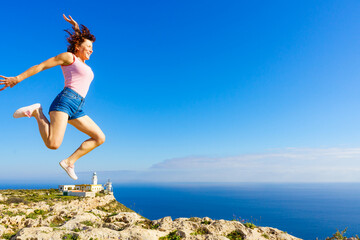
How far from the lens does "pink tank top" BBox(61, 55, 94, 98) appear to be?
15.0 feet

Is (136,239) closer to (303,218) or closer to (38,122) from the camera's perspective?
(38,122)

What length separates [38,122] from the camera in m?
4.57

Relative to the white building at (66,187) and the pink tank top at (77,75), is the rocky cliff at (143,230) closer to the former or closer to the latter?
the pink tank top at (77,75)

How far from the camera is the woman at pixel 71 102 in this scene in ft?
14.3

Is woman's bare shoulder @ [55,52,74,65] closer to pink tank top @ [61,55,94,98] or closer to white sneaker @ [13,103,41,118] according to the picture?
pink tank top @ [61,55,94,98]

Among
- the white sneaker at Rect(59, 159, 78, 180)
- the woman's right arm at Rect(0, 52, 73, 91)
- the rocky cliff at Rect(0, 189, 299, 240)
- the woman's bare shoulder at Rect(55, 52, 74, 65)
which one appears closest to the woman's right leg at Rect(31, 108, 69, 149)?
the white sneaker at Rect(59, 159, 78, 180)

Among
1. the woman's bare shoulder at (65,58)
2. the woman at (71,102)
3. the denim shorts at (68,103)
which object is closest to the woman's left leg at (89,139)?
the woman at (71,102)

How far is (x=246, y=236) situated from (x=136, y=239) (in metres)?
3.59

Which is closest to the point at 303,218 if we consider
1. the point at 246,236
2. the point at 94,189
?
the point at 94,189

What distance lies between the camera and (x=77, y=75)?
183 inches

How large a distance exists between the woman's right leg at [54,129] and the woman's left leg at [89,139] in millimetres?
395

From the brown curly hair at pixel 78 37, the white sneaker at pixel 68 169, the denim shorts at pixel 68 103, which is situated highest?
the brown curly hair at pixel 78 37

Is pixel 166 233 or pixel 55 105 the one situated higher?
pixel 55 105

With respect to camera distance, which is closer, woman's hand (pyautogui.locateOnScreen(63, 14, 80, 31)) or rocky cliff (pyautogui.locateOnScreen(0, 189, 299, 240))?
woman's hand (pyautogui.locateOnScreen(63, 14, 80, 31))
